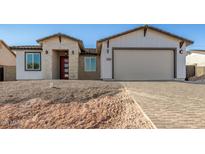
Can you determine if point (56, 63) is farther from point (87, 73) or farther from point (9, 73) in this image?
point (9, 73)

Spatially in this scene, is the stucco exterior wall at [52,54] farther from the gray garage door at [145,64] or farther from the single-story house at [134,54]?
the gray garage door at [145,64]

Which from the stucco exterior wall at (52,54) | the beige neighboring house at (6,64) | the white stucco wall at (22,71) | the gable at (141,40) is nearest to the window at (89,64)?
the stucco exterior wall at (52,54)

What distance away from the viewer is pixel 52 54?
1731 cm

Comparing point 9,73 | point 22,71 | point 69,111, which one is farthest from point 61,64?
point 69,111

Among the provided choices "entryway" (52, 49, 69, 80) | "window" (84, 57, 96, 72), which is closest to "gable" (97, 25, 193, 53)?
"window" (84, 57, 96, 72)

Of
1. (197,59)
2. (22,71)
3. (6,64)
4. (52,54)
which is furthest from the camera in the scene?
(197,59)

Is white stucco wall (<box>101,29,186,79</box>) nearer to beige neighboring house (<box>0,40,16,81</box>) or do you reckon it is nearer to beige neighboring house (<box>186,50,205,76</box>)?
beige neighboring house (<box>186,50,205,76</box>)

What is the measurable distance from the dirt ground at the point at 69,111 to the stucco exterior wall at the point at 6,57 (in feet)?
49.0

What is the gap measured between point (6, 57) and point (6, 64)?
1115 millimetres

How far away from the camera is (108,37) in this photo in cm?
1599

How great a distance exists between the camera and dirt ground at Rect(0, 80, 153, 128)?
17.9ft

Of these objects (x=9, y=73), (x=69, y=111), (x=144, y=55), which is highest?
(x=144, y=55)
